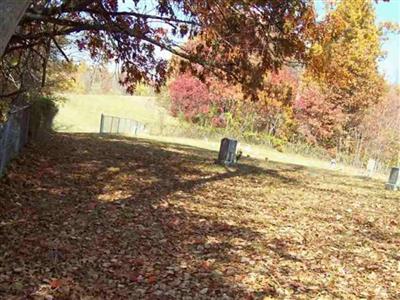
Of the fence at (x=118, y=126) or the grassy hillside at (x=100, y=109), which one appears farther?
the grassy hillside at (x=100, y=109)

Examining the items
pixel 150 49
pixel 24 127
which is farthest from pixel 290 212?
pixel 24 127

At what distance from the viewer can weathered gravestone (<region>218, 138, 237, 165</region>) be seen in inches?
529

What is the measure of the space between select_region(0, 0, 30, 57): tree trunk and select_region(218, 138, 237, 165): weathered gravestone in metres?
11.2

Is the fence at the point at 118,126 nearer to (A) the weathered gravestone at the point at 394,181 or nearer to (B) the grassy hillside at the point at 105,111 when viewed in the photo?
(B) the grassy hillside at the point at 105,111

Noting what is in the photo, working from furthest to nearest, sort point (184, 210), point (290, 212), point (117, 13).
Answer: point (290, 212), point (184, 210), point (117, 13)

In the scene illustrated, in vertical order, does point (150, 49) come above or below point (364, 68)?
below

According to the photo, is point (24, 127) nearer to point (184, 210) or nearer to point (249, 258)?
point (184, 210)

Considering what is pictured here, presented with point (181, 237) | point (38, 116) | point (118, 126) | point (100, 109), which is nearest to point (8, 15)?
point (181, 237)

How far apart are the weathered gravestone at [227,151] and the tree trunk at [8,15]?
36.7ft

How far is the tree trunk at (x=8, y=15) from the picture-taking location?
86.2 inches

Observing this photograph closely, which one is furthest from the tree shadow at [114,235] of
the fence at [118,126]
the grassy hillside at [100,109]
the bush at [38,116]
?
the grassy hillside at [100,109]

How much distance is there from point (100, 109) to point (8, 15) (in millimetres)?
51229

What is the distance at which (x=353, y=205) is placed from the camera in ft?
32.7

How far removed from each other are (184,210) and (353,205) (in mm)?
3881
